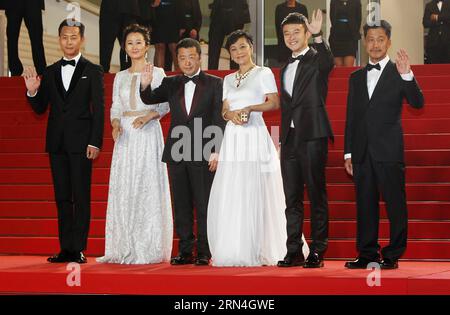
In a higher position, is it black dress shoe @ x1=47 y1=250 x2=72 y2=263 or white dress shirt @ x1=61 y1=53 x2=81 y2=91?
white dress shirt @ x1=61 y1=53 x2=81 y2=91

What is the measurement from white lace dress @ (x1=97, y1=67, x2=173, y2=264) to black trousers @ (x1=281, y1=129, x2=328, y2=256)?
97 cm

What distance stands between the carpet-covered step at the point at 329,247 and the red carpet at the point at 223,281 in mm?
697

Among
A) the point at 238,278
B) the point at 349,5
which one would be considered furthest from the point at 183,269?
the point at 349,5

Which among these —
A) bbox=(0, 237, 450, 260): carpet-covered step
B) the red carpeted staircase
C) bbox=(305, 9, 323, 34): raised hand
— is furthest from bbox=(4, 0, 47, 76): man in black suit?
bbox=(305, 9, 323, 34): raised hand

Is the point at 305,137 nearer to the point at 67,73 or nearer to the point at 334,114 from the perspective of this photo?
the point at 67,73

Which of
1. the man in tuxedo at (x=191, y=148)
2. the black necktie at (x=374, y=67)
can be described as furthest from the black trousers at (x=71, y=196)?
the black necktie at (x=374, y=67)

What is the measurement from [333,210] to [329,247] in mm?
486

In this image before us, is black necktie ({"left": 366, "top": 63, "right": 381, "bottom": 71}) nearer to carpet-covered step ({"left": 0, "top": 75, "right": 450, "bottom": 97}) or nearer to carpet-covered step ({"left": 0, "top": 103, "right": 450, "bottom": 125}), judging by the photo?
carpet-covered step ({"left": 0, "top": 103, "right": 450, "bottom": 125})

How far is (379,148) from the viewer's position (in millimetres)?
5824

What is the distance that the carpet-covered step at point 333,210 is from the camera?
7000 millimetres

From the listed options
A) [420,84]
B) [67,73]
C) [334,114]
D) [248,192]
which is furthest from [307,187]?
[420,84]

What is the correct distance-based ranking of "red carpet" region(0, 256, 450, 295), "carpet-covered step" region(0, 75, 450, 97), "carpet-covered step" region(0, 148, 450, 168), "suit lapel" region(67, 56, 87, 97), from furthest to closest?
"carpet-covered step" region(0, 75, 450, 97) → "carpet-covered step" region(0, 148, 450, 168) → "suit lapel" region(67, 56, 87, 97) → "red carpet" region(0, 256, 450, 295)

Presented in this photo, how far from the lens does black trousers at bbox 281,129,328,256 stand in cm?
586
